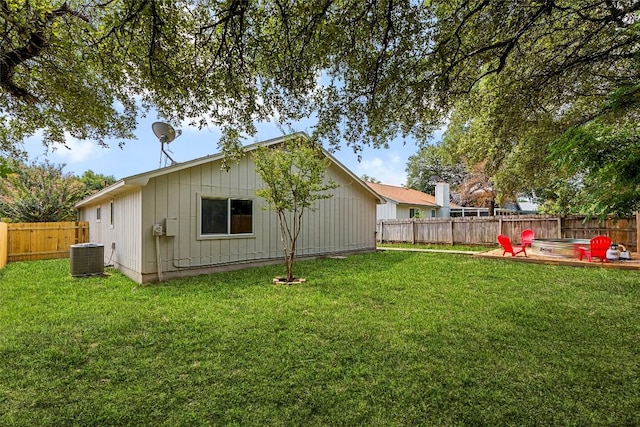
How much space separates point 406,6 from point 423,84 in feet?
3.03

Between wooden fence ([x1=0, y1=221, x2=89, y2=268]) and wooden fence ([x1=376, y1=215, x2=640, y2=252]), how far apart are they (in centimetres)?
1480

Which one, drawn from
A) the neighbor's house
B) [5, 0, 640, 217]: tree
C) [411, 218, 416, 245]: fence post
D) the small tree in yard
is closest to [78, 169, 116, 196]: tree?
the neighbor's house

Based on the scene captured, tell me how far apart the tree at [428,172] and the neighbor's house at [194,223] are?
86.0ft

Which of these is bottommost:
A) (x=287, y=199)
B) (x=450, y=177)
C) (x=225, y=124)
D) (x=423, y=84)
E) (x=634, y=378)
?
(x=634, y=378)

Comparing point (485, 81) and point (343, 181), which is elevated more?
point (485, 81)

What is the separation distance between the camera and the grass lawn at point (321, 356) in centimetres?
243

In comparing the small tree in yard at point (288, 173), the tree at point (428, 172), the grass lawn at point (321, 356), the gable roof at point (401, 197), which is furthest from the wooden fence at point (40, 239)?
the tree at point (428, 172)

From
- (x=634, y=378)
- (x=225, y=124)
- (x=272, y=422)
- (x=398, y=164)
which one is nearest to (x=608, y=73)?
(x=634, y=378)

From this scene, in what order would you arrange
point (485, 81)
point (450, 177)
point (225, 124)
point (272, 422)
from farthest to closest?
point (450, 177) < point (485, 81) < point (225, 124) < point (272, 422)

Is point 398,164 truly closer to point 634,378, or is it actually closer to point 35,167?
point 35,167

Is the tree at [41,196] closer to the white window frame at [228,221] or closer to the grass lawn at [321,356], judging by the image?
the grass lawn at [321,356]

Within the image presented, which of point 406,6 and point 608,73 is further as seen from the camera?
point 608,73

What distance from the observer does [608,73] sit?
518 cm

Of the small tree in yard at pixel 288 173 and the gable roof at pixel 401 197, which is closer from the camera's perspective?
the small tree in yard at pixel 288 173
